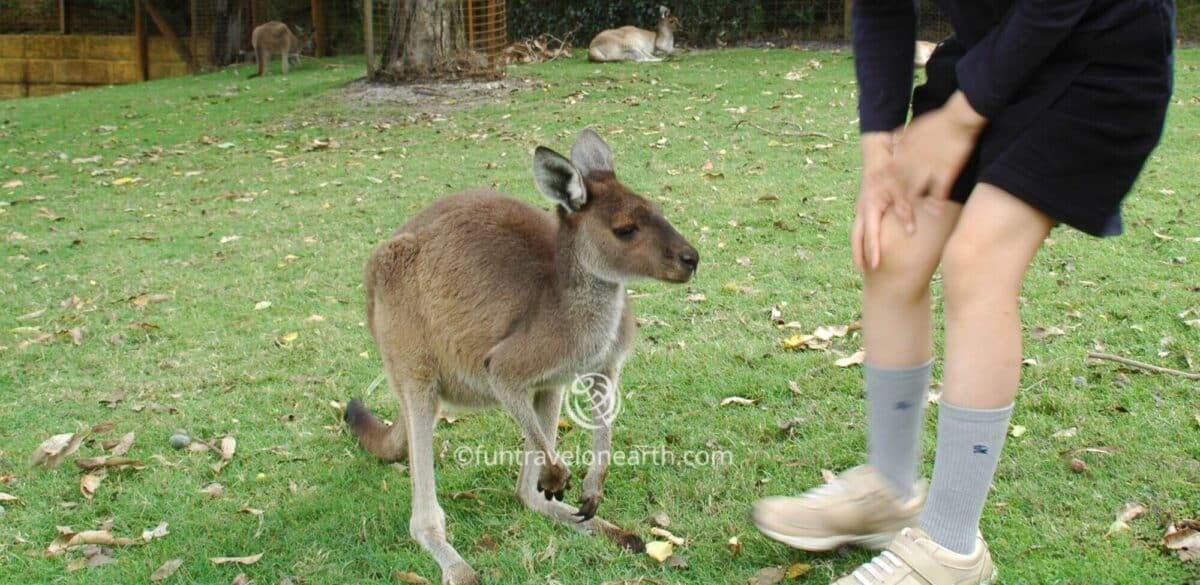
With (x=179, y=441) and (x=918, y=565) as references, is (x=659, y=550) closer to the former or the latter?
(x=918, y=565)

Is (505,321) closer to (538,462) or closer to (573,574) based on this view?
(538,462)

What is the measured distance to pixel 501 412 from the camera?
355cm

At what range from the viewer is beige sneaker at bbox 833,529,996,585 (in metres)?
1.97

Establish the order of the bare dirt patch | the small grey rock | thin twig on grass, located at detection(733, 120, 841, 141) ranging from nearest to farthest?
the small grey rock
thin twig on grass, located at detection(733, 120, 841, 141)
the bare dirt patch

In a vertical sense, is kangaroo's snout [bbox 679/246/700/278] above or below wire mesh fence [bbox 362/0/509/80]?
below

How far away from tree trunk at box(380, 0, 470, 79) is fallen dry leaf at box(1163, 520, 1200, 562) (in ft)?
26.9

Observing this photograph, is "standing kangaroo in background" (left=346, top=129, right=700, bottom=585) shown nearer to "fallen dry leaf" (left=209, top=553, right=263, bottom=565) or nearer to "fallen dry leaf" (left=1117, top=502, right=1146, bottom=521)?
"fallen dry leaf" (left=209, top=553, right=263, bottom=565)

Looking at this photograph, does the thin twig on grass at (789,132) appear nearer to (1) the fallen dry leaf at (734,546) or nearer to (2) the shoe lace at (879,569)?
(1) the fallen dry leaf at (734,546)

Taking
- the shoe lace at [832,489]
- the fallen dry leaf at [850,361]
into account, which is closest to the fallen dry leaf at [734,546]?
the shoe lace at [832,489]

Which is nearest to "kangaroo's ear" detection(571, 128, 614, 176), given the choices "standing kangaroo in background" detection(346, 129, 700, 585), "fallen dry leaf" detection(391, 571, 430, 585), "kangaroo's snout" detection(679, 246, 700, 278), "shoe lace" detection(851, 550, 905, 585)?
"standing kangaroo in background" detection(346, 129, 700, 585)

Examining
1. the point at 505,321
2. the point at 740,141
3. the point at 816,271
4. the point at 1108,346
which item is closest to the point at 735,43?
the point at 740,141

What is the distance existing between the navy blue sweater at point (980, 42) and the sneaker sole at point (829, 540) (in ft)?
2.76

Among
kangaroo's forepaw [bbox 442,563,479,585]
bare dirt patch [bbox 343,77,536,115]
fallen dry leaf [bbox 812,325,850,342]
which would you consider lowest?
kangaroo's forepaw [bbox 442,563,479,585]

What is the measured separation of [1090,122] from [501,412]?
2.17 meters
